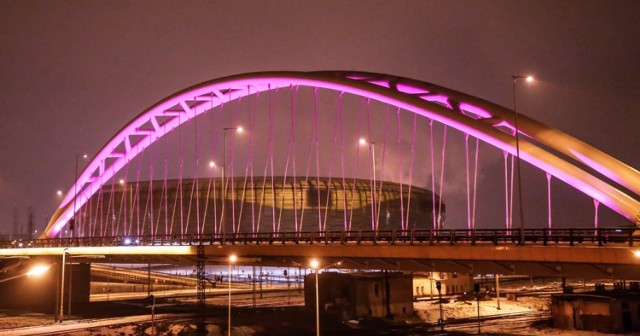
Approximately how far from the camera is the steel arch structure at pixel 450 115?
31500mm

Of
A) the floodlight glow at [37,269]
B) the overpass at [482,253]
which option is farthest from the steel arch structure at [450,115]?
the floodlight glow at [37,269]

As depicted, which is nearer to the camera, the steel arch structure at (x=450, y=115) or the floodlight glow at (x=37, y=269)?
the steel arch structure at (x=450, y=115)

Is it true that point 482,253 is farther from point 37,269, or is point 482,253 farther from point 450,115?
point 37,269

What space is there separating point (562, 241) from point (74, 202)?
6364 centimetres

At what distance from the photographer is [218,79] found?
205 ft

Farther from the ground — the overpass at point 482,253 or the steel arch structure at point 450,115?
the steel arch structure at point 450,115

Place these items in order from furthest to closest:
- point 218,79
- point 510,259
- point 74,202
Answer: point 74,202 → point 218,79 → point 510,259

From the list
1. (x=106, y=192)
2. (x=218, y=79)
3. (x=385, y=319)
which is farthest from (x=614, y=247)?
(x=106, y=192)

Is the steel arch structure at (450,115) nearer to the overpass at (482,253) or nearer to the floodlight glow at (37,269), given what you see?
the overpass at (482,253)

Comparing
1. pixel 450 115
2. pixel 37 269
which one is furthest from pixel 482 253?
pixel 37 269

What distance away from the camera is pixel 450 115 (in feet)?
130

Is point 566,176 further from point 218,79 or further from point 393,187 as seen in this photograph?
point 393,187

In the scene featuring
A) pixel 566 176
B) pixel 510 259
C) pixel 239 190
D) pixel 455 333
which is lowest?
pixel 455 333

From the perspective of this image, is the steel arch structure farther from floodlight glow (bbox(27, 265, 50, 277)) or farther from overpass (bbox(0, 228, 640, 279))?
floodlight glow (bbox(27, 265, 50, 277))
